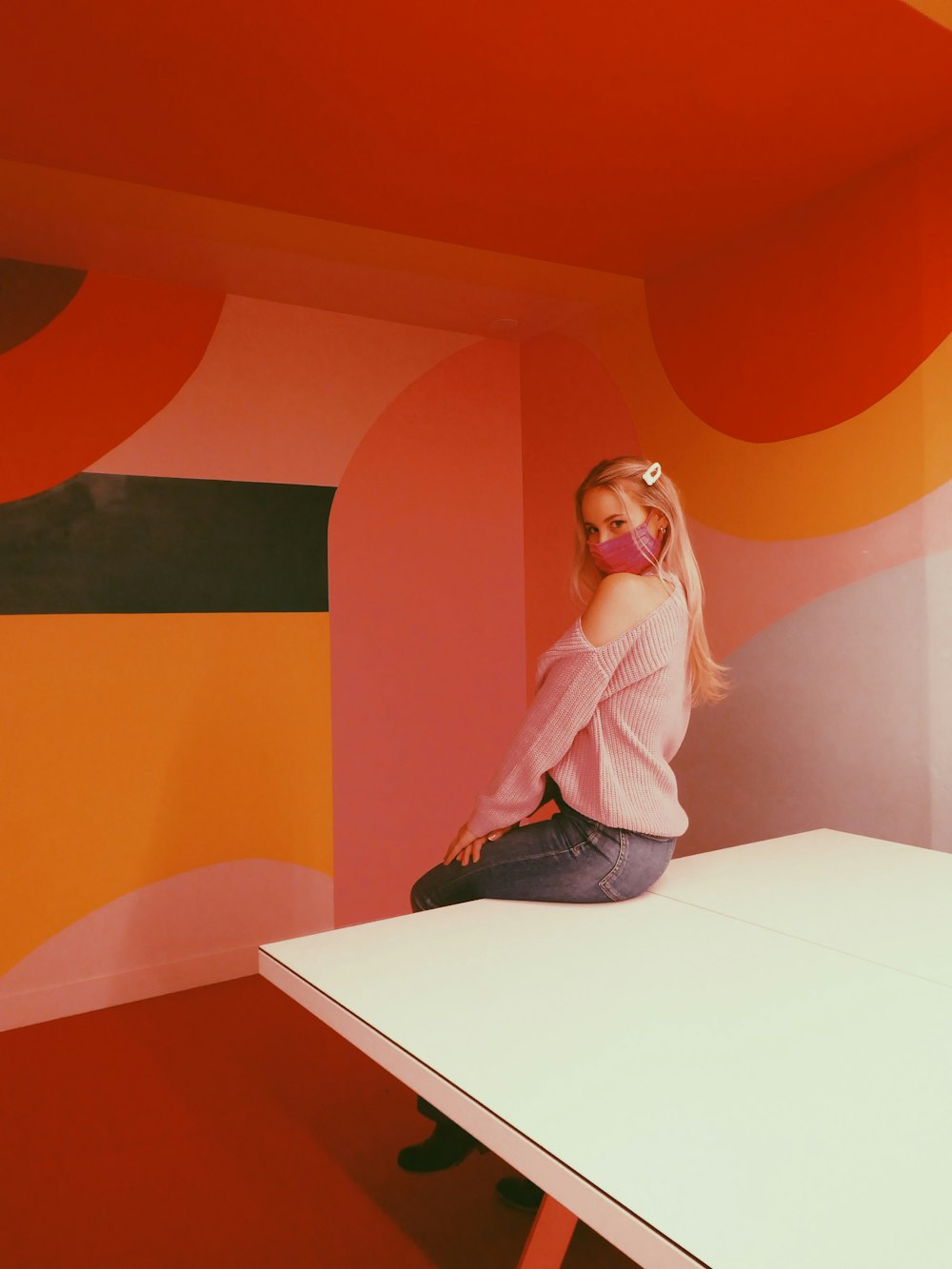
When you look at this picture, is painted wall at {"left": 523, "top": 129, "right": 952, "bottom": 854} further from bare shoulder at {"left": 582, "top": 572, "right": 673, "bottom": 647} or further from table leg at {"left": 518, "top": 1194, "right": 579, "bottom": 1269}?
table leg at {"left": 518, "top": 1194, "right": 579, "bottom": 1269}

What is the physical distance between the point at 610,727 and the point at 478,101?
4.28 feet

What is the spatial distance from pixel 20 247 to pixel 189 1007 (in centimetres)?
225

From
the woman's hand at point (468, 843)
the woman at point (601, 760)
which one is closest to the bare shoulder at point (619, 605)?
the woman at point (601, 760)

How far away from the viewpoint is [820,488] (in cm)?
249

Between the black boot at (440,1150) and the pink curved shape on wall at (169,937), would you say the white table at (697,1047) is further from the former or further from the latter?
the pink curved shape on wall at (169,937)

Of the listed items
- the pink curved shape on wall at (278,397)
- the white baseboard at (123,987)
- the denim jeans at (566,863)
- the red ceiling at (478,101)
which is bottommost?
the white baseboard at (123,987)

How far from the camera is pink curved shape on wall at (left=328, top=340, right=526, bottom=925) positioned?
11.0 feet

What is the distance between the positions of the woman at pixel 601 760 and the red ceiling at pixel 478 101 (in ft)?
2.58

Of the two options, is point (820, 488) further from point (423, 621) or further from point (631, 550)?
point (423, 621)

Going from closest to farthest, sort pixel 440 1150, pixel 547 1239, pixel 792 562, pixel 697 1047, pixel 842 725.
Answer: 1. pixel 697 1047
2. pixel 547 1239
3. pixel 440 1150
4. pixel 842 725
5. pixel 792 562

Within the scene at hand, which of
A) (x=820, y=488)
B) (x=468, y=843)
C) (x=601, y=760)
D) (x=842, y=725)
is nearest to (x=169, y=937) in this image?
(x=468, y=843)

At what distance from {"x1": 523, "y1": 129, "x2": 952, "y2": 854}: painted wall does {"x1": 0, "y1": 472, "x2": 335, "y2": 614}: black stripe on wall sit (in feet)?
3.91

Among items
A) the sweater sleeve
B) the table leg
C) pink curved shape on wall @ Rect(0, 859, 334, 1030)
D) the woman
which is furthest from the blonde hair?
pink curved shape on wall @ Rect(0, 859, 334, 1030)

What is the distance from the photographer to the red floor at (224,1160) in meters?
1.74
